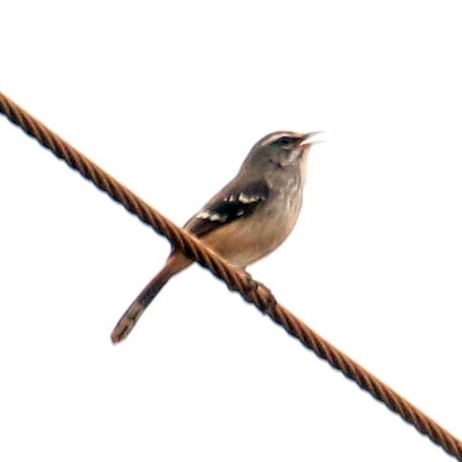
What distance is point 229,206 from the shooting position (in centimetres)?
1150

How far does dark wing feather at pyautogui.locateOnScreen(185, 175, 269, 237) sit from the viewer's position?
11273mm

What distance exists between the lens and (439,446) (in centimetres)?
768

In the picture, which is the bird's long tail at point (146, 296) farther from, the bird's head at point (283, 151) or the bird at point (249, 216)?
the bird's head at point (283, 151)

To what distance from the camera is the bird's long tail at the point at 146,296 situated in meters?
10.5

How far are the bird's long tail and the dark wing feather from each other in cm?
48

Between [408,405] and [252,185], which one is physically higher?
[252,185]

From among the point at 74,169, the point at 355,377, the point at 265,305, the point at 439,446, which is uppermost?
the point at 74,169

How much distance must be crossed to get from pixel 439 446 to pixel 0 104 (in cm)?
274

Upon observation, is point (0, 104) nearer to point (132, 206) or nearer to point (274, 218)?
point (132, 206)

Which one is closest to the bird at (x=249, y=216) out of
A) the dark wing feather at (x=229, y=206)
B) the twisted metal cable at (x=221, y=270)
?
the dark wing feather at (x=229, y=206)

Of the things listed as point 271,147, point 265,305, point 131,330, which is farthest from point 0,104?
point 271,147

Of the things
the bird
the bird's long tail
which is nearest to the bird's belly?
the bird

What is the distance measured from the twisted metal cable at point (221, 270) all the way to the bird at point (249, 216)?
251 cm

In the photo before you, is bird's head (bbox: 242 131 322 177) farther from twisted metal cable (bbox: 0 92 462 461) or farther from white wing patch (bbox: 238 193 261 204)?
twisted metal cable (bbox: 0 92 462 461)
